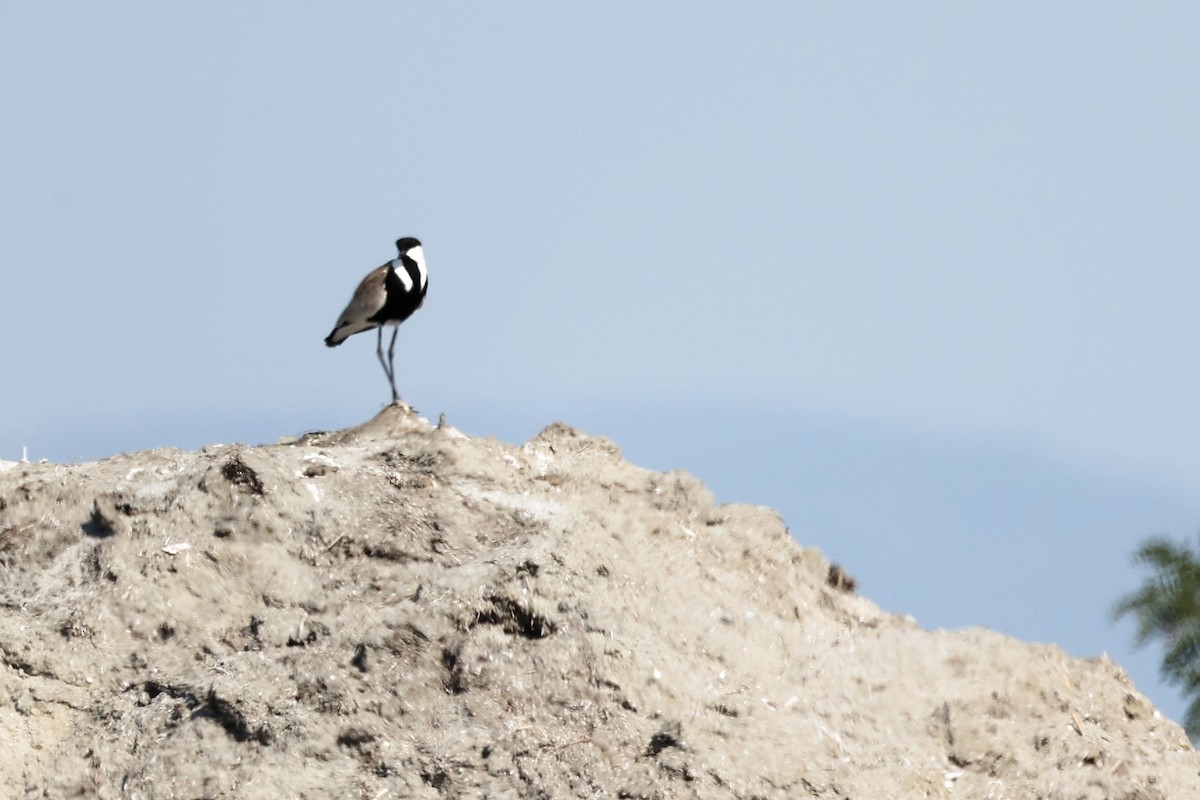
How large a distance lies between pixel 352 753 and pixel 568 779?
3.86ft

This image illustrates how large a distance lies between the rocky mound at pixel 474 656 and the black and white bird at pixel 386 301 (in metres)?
4.38

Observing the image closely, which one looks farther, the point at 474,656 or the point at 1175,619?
the point at 1175,619

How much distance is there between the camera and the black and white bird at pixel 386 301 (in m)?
14.5

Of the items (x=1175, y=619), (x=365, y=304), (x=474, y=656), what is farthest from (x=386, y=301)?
(x=1175, y=619)

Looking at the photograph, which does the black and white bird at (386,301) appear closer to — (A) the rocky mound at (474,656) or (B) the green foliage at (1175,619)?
(A) the rocky mound at (474,656)

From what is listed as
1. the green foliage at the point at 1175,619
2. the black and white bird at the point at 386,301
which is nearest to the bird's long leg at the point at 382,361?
the black and white bird at the point at 386,301

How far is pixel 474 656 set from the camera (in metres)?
8.28

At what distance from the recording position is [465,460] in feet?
32.9

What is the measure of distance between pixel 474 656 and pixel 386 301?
22.2 ft

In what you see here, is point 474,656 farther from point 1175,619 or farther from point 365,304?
point 1175,619

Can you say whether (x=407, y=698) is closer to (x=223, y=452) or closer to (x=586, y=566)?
(x=586, y=566)

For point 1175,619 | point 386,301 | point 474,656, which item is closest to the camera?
point 474,656

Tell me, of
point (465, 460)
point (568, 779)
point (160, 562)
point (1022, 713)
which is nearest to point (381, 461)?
point (465, 460)

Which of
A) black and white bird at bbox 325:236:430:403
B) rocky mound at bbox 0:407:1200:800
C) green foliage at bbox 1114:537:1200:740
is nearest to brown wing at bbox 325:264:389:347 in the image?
black and white bird at bbox 325:236:430:403
